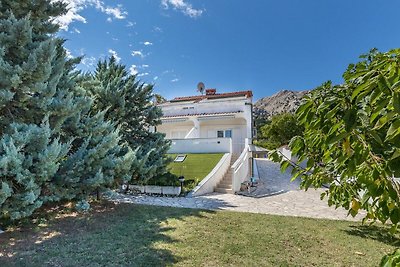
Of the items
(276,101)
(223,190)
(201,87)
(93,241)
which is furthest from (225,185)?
(276,101)

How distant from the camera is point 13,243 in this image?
8.16m

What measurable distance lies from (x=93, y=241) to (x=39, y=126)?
5.16 meters

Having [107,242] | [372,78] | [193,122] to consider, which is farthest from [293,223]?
[193,122]

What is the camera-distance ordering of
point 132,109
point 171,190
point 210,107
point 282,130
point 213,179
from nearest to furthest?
point 171,190, point 132,109, point 213,179, point 210,107, point 282,130

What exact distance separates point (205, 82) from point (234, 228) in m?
40.7

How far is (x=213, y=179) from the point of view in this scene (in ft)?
66.0

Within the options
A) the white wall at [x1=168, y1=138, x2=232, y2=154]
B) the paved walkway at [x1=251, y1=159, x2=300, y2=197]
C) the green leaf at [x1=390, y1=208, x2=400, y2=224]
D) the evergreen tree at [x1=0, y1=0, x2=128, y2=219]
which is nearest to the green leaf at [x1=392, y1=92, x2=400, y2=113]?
the green leaf at [x1=390, y1=208, x2=400, y2=224]

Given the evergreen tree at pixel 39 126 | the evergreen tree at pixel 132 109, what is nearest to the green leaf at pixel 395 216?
the evergreen tree at pixel 39 126

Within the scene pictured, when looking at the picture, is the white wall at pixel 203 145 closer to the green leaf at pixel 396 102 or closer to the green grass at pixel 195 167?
the green grass at pixel 195 167

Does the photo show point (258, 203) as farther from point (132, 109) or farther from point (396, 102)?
point (396, 102)

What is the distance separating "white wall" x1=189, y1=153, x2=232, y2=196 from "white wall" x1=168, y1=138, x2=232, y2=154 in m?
2.43

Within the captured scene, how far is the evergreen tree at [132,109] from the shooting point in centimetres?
1670

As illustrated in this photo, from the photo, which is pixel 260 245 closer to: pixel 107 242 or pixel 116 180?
pixel 107 242

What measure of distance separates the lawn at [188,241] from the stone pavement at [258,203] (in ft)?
5.47
